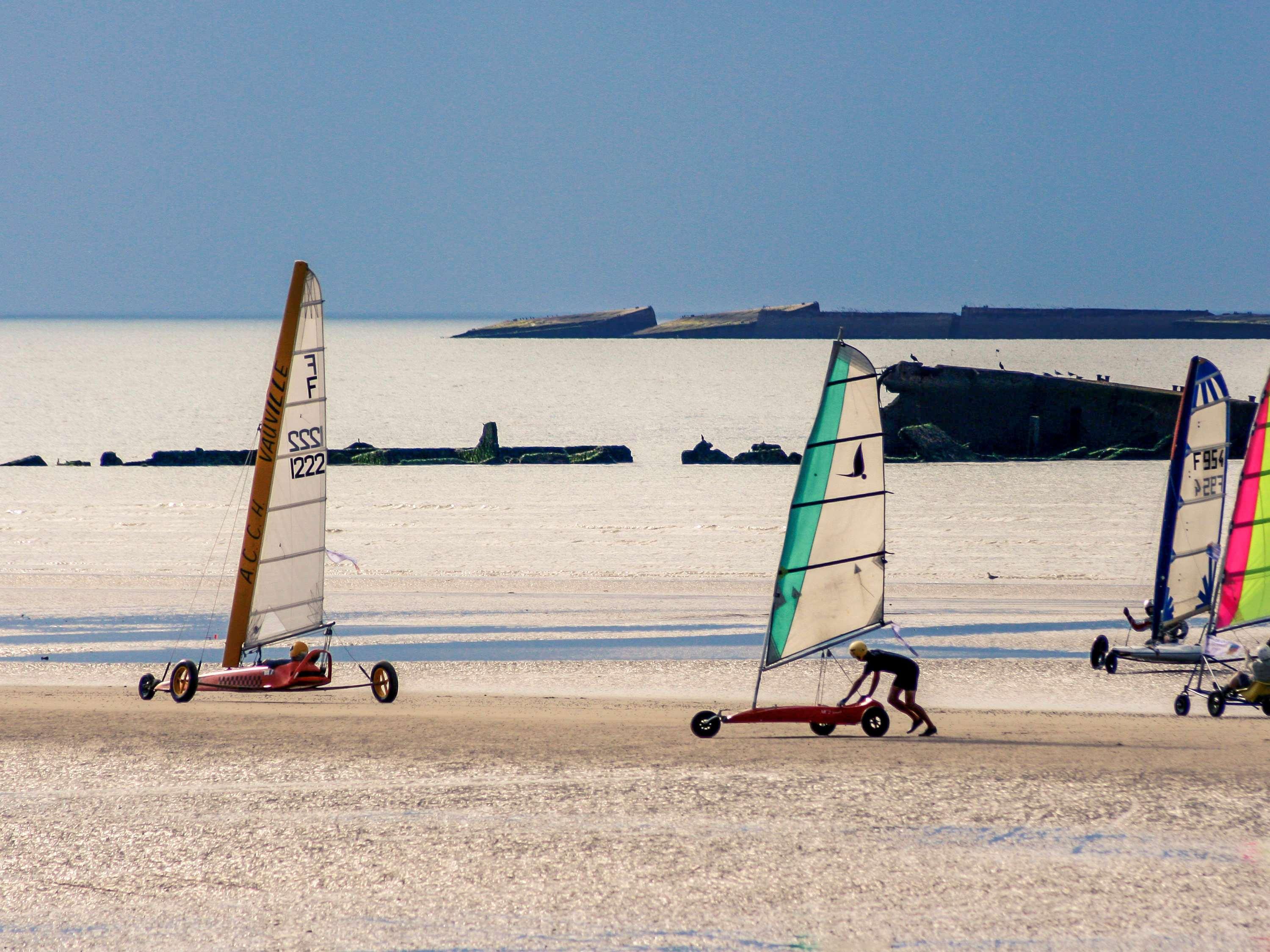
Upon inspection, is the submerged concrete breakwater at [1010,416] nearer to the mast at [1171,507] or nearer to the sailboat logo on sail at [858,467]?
the mast at [1171,507]

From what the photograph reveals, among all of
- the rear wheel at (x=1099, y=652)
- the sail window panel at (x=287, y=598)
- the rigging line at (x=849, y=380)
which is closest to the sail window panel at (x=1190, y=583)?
the rear wheel at (x=1099, y=652)

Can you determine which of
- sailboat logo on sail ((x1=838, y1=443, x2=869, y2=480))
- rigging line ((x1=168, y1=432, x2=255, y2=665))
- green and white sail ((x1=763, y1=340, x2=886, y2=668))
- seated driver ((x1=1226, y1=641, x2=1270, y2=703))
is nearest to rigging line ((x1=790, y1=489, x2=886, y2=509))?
green and white sail ((x1=763, y1=340, x2=886, y2=668))

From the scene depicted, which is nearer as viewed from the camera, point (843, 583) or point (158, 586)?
point (843, 583)

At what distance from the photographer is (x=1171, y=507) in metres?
21.3

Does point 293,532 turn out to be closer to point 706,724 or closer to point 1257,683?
point 706,724

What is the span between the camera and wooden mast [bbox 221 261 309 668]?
679 inches

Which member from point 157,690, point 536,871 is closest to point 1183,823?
point 536,871

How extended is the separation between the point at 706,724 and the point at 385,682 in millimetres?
4558

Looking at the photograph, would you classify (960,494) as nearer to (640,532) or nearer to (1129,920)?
(640,532)

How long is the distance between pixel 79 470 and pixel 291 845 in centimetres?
4332

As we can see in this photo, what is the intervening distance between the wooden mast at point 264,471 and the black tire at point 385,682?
73.0 inches

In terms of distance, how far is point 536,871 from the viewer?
11906mm

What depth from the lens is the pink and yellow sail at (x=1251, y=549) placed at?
20094mm

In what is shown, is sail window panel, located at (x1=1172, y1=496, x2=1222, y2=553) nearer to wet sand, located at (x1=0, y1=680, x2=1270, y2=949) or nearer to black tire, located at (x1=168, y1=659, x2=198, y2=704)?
wet sand, located at (x1=0, y1=680, x2=1270, y2=949)
